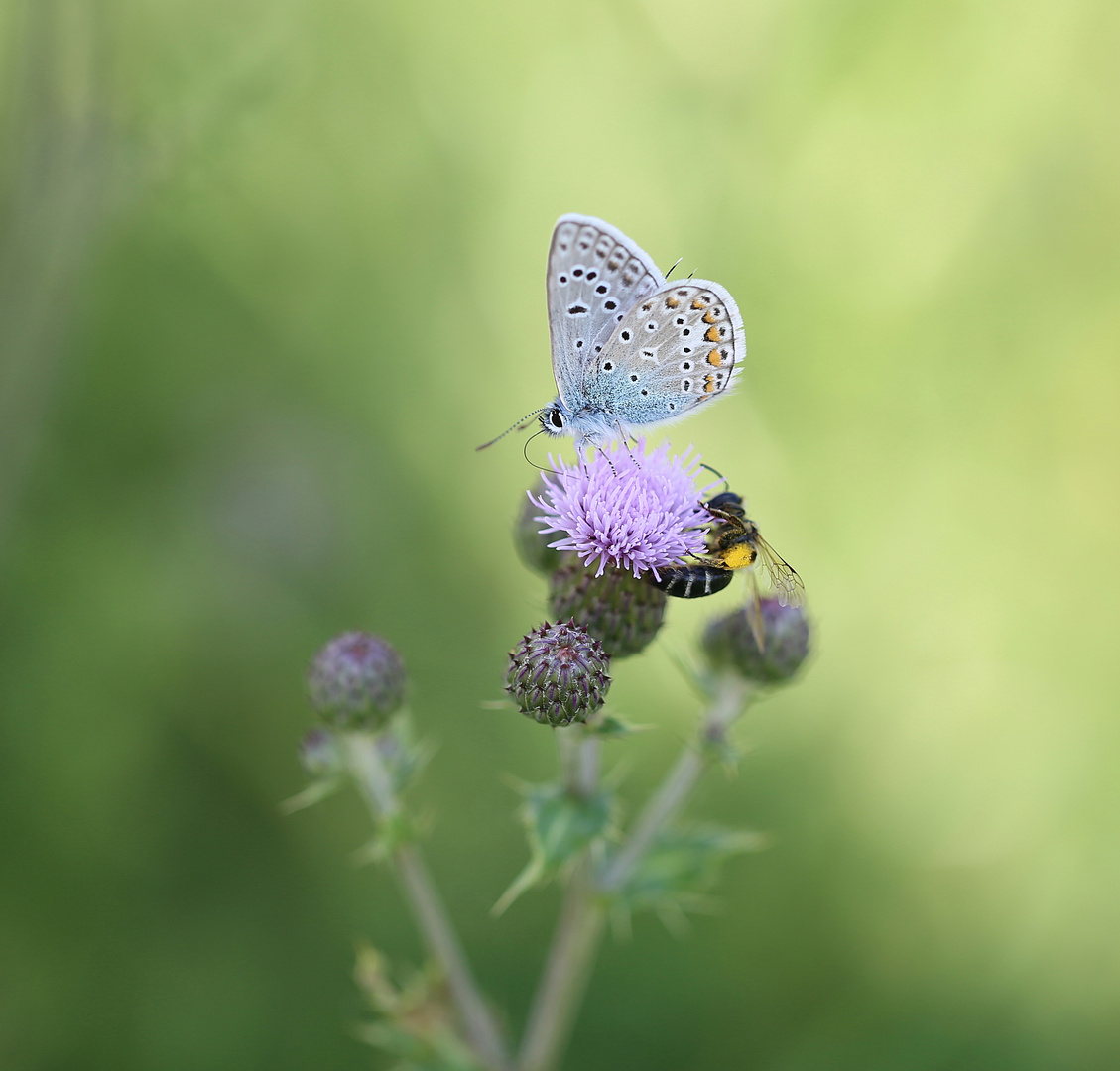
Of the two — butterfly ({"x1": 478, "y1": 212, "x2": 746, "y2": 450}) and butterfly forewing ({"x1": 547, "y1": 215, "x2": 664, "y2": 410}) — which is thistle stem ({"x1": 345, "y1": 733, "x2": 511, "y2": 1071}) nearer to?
butterfly ({"x1": 478, "y1": 212, "x2": 746, "y2": 450})

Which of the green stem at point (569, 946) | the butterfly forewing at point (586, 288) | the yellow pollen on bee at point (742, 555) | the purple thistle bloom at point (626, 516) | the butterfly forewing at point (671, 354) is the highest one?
the butterfly forewing at point (586, 288)

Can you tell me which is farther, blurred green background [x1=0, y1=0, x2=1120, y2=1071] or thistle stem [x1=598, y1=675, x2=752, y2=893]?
blurred green background [x1=0, y1=0, x2=1120, y2=1071]

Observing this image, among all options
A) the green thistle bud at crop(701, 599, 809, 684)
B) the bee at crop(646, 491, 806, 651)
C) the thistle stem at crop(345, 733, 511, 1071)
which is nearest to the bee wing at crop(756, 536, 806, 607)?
the bee at crop(646, 491, 806, 651)

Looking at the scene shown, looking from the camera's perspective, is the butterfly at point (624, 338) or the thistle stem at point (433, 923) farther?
the butterfly at point (624, 338)

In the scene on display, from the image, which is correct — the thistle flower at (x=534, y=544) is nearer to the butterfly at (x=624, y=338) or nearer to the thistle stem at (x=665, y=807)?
the butterfly at (x=624, y=338)

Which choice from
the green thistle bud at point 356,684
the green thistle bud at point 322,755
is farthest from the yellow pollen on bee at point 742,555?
the green thistle bud at point 322,755

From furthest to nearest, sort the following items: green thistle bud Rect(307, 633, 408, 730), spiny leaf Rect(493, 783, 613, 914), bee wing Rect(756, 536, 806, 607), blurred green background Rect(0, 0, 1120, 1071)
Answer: blurred green background Rect(0, 0, 1120, 1071) < green thistle bud Rect(307, 633, 408, 730) < bee wing Rect(756, 536, 806, 607) < spiny leaf Rect(493, 783, 613, 914)

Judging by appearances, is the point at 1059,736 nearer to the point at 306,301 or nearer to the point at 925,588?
the point at 925,588

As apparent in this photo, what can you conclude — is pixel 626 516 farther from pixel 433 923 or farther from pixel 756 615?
pixel 433 923
